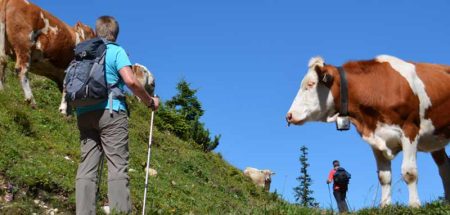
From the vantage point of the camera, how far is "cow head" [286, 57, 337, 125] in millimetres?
9062

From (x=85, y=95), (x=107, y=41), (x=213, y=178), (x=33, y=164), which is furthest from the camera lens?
(x=213, y=178)

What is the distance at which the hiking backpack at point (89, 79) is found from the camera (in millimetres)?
7090

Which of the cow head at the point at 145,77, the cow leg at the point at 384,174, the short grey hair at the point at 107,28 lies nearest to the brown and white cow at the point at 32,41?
the short grey hair at the point at 107,28

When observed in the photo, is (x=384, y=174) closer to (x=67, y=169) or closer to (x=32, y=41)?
(x=67, y=169)

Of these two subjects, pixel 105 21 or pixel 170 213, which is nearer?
pixel 105 21

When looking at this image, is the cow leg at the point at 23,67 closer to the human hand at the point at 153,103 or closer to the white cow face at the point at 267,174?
the human hand at the point at 153,103

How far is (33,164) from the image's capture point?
37.4 feet

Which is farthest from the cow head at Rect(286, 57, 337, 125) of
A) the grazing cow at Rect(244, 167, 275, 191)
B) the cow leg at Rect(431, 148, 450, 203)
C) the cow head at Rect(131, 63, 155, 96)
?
the cow head at Rect(131, 63, 155, 96)

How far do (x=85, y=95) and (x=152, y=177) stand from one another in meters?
8.76

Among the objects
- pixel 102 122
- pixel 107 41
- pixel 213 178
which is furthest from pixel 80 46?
pixel 213 178

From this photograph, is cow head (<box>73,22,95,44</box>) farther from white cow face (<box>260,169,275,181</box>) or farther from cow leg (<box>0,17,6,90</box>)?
white cow face (<box>260,169,275,181</box>)

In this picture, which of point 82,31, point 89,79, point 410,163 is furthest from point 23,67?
point 410,163

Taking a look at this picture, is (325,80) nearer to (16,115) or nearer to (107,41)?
(107,41)

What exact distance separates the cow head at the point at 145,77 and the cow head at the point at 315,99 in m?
25.5
